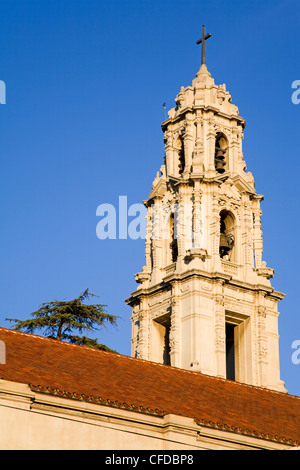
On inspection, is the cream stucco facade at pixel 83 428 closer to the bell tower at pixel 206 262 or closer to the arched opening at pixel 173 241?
the bell tower at pixel 206 262

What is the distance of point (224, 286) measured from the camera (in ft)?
162

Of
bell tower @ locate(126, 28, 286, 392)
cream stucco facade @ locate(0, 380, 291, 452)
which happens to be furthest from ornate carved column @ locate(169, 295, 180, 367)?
cream stucco facade @ locate(0, 380, 291, 452)

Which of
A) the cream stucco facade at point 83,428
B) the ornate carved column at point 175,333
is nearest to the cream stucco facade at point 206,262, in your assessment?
the ornate carved column at point 175,333

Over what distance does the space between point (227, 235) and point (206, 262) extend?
11.5 feet

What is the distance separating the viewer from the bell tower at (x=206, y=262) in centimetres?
4806

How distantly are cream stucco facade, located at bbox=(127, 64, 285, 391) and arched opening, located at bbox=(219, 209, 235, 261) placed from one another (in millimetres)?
53

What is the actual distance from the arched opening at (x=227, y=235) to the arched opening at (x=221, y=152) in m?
2.66

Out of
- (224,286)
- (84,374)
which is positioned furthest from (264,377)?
(84,374)

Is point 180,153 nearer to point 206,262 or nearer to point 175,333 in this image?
point 206,262

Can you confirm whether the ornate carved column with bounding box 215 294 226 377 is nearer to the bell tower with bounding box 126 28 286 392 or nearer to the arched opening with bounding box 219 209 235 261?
the bell tower with bounding box 126 28 286 392

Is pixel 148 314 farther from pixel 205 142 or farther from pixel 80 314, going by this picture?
pixel 205 142

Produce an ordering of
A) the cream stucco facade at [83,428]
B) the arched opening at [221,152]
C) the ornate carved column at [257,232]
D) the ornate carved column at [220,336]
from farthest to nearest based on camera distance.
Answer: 1. the arched opening at [221,152]
2. the ornate carved column at [257,232]
3. the ornate carved column at [220,336]
4. the cream stucco facade at [83,428]

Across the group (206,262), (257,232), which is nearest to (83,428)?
(206,262)
